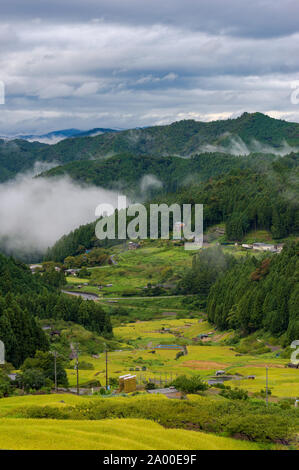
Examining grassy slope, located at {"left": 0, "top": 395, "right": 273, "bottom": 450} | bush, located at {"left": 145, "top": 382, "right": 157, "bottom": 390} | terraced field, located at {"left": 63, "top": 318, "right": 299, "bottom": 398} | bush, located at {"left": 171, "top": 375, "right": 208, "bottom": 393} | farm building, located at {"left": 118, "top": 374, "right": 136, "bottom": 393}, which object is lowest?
terraced field, located at {"left": 63, "top": 318, "right": 299, "bottom": 398}

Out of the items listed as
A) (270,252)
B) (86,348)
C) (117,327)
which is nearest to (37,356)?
(86,348)

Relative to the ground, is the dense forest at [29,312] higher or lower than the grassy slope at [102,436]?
lower

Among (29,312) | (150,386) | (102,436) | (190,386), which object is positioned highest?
(102,436)

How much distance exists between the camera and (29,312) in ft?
309

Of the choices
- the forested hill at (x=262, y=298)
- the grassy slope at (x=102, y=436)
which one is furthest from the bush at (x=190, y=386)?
the forested hill at (x=262, y=298)

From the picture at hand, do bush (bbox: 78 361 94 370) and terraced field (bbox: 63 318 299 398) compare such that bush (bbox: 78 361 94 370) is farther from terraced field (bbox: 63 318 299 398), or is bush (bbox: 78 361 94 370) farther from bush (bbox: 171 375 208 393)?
bush (bbox: 171 375 208 393)

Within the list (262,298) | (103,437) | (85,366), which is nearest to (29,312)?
(85,366)

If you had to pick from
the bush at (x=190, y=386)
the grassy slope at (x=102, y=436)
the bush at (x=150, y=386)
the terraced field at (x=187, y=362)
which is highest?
the grassy slope at (x=102, y=436)

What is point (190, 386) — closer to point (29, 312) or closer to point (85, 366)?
point (85, 366)

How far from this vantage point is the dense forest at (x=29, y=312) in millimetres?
78331

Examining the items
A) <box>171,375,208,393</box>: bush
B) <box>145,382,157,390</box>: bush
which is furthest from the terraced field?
<box>171,375,208,393</box>: bush

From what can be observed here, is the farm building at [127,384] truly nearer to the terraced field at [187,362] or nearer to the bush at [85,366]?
the terraced field at [187,362]

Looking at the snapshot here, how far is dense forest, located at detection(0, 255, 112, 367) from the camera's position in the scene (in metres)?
78.3

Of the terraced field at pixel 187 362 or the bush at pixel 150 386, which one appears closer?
the bush at pixel 150 386
